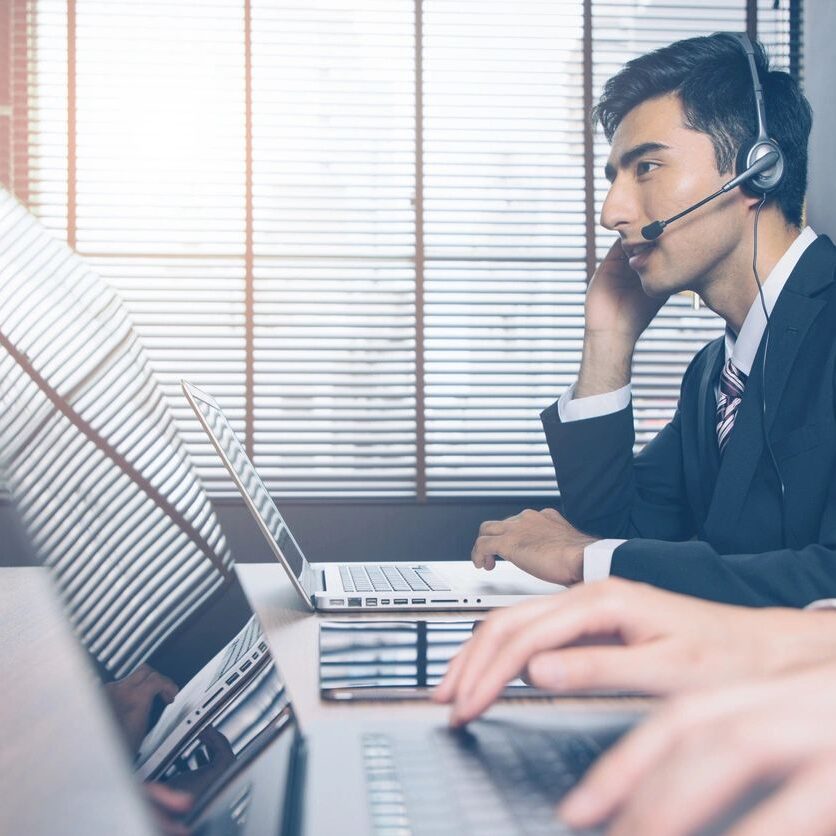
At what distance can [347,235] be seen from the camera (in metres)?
3.43

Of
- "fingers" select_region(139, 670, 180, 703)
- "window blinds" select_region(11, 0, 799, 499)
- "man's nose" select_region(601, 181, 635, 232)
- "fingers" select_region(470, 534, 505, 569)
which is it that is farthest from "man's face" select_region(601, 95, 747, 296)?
"window blinds" select_region(11, 0, 799, 499)

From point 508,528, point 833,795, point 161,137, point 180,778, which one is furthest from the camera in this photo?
point 161,137

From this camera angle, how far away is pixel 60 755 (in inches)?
15.6

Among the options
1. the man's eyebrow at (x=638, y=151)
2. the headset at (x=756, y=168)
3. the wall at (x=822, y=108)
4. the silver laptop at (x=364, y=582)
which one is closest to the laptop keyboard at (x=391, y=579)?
the silver laptop at (x=364, y=582)

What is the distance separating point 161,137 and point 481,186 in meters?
1.24

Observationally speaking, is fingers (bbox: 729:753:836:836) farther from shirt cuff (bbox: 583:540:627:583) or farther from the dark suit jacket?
shirt cuff (bbox: 583:540:627:583)

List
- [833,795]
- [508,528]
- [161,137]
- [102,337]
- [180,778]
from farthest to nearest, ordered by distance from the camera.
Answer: [161,137] → [508,528] → [102,337] → [180,778] → [833,795]

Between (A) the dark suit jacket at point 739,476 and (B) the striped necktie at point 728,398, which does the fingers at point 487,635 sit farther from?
(B) the striped necktie at point 728,398

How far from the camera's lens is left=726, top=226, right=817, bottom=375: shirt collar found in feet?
5.19

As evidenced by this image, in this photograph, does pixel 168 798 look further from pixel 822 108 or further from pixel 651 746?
pixel 822 108

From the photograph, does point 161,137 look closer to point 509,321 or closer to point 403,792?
point 509,321

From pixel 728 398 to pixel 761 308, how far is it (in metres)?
0.17

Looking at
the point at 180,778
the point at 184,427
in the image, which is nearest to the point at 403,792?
the point at 180,778

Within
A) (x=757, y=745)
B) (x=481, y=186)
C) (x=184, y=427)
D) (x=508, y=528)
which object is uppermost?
(x=481, y=186)
